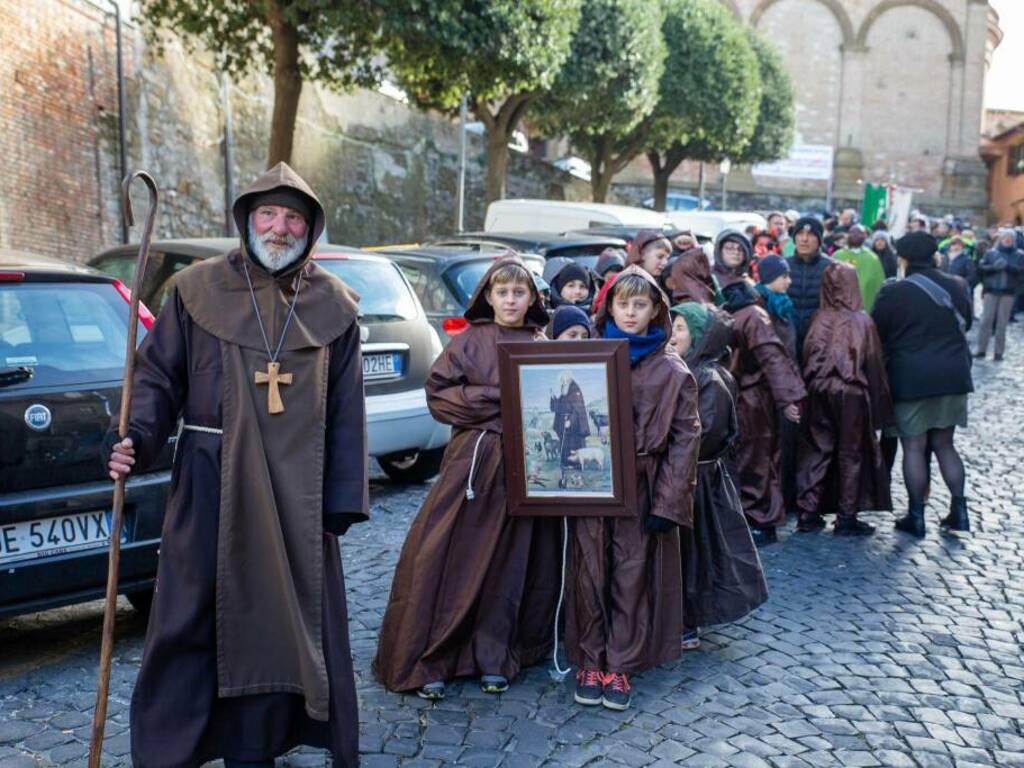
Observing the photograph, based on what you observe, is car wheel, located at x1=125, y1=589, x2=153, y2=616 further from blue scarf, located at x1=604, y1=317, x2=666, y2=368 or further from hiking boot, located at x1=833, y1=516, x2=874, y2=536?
hiking boot, located at x1=833, y1=516, x2=874, y2=536

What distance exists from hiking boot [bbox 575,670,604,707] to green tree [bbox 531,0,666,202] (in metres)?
20.6

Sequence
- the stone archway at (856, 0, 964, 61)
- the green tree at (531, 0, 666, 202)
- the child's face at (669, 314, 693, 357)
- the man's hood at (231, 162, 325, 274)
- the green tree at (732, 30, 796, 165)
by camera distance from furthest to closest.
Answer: the stone archway at (856, 0, 964, 61) < the green tree at (732, 30, 796, 165) < the green tree at (531, 0, 666, 202) < the child's face at (669, 314, 693, 357) < the man's hood at (231, 162, 325, 274)

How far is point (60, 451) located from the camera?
485 centimetres

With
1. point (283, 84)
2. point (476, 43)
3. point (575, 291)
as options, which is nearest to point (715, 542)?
point (575, 291)

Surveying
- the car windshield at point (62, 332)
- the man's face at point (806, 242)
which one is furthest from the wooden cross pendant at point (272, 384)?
the man's face at point (806, 242)

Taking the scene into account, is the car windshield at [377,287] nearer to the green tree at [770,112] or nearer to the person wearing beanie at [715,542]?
the person wearing beanie at [715,542]

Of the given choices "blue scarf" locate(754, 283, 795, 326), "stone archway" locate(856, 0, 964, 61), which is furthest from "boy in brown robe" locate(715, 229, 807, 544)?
"stone archway" locate(856, 0, 964, 61)

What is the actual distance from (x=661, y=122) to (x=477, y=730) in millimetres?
29734

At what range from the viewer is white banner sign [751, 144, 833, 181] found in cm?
5016

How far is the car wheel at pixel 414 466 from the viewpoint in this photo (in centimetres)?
920

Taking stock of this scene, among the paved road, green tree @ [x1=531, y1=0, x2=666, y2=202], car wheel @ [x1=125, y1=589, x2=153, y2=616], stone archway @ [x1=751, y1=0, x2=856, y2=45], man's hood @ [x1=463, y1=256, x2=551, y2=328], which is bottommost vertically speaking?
the paved road

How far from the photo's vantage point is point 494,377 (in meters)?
5.21

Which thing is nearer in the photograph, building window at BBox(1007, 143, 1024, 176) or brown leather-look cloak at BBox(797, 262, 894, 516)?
brown leather-look cloak at BBox(797, 262, 894, 516)

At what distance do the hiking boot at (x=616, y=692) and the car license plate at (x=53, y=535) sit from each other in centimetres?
202
